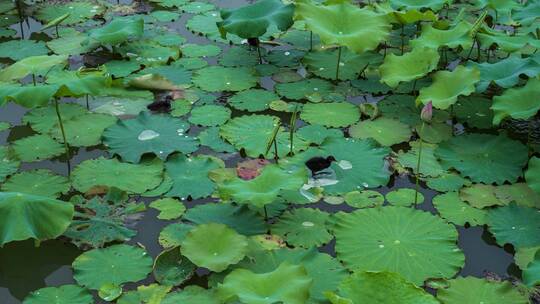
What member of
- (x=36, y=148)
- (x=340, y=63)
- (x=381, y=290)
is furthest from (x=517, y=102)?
(x=36, y=148)

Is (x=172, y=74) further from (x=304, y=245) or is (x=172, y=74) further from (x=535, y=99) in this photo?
(x=535, y=99)

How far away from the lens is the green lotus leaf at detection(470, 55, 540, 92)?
11.9 ft

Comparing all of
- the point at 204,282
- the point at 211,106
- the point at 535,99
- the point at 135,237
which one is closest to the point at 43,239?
the point at 135,237

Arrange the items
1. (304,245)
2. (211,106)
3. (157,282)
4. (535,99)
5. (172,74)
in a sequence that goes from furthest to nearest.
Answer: (172,74) < (211,106) < (535,99) < (304,245) < (157,282)

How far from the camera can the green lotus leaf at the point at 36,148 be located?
3.60m

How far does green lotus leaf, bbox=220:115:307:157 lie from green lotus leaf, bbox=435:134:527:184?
0.74 m

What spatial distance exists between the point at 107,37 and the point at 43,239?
188cm

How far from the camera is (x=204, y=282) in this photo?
285cm

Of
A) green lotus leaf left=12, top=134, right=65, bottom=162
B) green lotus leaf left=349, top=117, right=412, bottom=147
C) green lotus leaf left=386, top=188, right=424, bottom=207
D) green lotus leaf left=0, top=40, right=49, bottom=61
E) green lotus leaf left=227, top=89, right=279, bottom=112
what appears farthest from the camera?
green lotus leaf left=0, top=40, right=49, bottom=61

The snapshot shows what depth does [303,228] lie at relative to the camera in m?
3.12

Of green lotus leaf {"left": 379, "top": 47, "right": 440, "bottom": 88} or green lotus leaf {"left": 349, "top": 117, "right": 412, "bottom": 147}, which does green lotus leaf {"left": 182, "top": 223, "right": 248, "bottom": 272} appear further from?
green lotus leaf {"left": 379, "top": 47, "right": 440, "bottom": 88}

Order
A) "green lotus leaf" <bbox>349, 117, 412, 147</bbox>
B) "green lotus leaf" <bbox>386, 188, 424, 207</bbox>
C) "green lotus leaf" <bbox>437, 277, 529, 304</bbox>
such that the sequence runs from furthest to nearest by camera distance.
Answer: "green lotus leaf" <bbox>349, 117, 412, 147</bbox>, "green lotus leaf" <bbox>386, 188, 424, 207</bbox>, "green lotus leaf" <bbox>437, 277, 529, 304</bbox>

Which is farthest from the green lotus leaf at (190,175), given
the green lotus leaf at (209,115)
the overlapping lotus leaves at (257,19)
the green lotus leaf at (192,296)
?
the overlapping lotus leaves at (257,19)

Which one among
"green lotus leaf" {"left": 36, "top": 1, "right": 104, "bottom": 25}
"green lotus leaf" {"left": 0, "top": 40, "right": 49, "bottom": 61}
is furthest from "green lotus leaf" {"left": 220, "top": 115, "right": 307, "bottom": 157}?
"green lotus leaf" {"left": 36, "top": 1, "right": 104, "bottom": 25}
